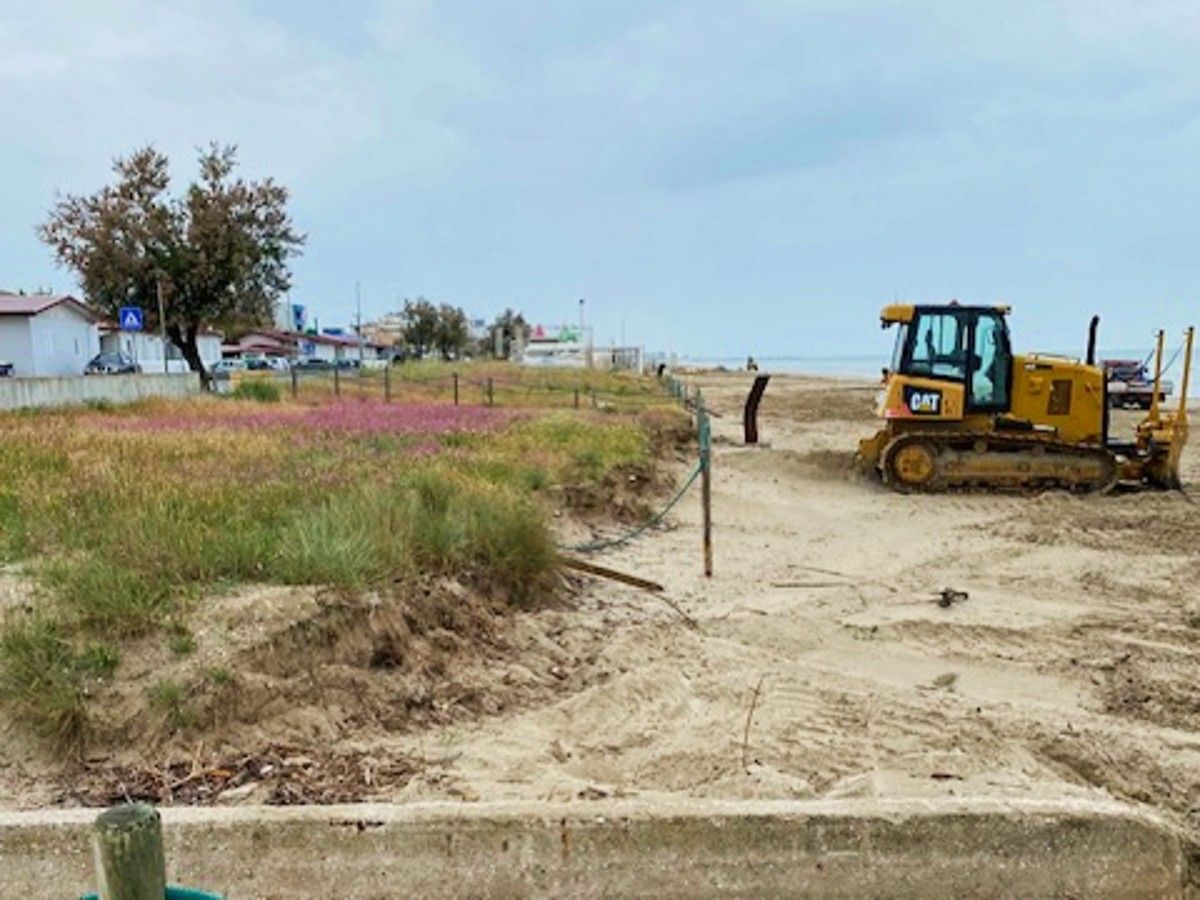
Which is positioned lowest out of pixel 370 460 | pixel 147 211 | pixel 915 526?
pixel 915 526

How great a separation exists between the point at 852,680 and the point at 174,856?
4017 mm

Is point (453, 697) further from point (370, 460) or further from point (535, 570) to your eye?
point (370, 460)

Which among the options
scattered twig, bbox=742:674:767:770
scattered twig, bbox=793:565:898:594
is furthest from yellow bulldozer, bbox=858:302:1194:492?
scattered twig, bbox=742:674:767:770

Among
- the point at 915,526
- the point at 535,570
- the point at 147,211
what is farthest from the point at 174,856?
the point at 147,211

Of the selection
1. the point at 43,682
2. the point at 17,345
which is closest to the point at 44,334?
the point at 17,345

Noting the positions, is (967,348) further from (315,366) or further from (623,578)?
(315,366)

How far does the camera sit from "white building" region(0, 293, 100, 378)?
3391cm

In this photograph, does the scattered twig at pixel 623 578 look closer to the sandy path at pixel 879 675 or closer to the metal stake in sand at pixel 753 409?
the sandy path at pixel 879 675

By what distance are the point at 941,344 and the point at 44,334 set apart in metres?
33.9

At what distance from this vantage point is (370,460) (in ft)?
35.1

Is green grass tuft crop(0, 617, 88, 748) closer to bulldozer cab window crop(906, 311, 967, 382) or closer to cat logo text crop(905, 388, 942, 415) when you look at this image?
cat logo text crop(905, 388, 942, 415)

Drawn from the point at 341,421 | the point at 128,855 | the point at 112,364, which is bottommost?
the point at 128,855

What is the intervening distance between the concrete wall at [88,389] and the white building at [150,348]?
22013mm

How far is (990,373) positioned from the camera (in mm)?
13992
